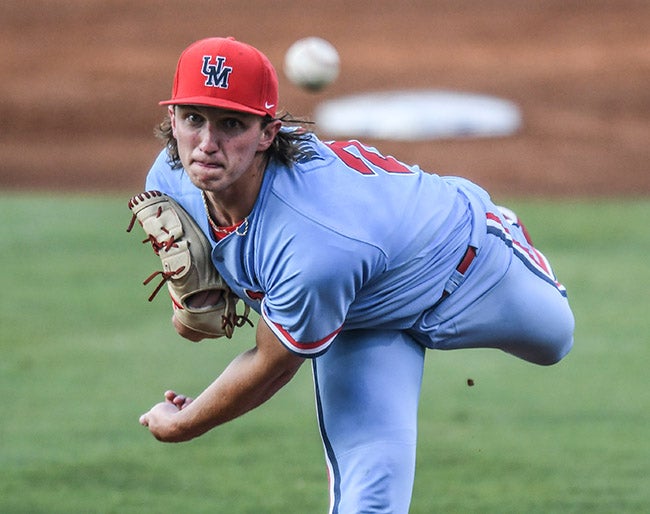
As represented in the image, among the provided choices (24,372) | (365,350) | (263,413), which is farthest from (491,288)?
(24,372)

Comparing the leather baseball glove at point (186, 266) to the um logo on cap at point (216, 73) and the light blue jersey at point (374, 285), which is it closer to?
the light blue jersey at point (374, 285)

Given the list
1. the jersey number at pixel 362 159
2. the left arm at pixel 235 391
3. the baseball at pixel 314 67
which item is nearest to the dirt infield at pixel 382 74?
the baseball at pixel 314 67

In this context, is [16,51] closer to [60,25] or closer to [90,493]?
[60,25]

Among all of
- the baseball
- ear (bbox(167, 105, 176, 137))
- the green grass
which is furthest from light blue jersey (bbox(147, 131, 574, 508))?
the baseball

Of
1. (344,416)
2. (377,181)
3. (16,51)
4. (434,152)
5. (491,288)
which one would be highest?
(16,51)

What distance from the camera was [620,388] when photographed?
8.02 m

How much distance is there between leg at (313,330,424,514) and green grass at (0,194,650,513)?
1.59 m

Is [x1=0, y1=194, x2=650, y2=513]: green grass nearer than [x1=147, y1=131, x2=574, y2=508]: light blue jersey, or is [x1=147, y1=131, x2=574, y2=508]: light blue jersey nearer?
[x1=147, y1=131, x2=574, y2=508]: light blue jersey

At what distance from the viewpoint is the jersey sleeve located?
3939mm

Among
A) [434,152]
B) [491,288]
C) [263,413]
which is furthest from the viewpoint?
[434,152]

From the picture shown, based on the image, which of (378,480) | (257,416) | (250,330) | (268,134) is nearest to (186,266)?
(268,134)

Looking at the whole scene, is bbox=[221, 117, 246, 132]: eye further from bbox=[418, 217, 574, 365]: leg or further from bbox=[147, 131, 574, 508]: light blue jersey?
bbox=[418, 217, 574, 365]: leg

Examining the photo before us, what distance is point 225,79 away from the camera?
386 centimetres

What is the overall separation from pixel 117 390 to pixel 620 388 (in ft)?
10.6
